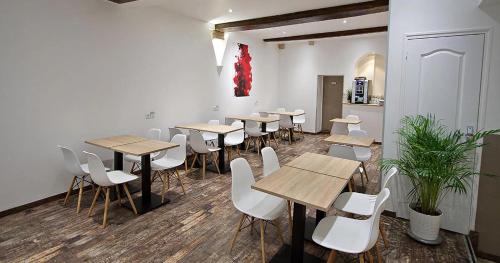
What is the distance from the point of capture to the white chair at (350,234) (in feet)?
6.15

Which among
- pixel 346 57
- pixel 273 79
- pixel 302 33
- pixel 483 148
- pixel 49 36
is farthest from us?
pixel 273 79

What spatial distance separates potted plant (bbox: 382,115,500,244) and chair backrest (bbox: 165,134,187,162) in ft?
8.78

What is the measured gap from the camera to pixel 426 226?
2.78 m

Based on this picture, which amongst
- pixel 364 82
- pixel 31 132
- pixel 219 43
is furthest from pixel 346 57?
pixel 31 132

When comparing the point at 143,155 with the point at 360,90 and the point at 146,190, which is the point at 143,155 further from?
the point at 360,90

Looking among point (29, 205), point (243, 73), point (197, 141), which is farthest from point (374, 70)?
point (29, 205)

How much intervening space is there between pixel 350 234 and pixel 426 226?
1.24m

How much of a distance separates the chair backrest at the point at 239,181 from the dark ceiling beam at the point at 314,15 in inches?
140

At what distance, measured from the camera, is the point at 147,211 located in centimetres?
342

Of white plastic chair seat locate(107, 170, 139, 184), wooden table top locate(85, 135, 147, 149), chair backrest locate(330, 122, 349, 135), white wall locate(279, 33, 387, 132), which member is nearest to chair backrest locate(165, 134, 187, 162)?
wooden table top locate(85, 135, 147, 149)

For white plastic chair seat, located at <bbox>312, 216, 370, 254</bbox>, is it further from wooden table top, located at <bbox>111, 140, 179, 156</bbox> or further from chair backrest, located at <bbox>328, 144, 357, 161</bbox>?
wooden table top, located at <bbox>111, 140, 179, 156</bbox>

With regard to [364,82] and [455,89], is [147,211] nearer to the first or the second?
[455,89]

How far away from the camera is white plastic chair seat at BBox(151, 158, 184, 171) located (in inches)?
151

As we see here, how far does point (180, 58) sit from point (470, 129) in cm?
476
